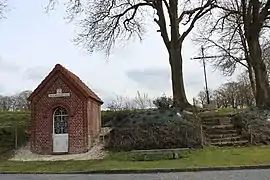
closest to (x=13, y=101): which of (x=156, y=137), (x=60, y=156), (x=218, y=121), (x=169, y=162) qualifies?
(x=60, y=156)

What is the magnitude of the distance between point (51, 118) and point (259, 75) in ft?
45.2

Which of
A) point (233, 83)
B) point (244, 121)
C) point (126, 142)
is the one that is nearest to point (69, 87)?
point (126, 142)

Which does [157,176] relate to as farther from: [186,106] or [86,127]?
[186,106]

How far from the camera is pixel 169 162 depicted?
1903cm

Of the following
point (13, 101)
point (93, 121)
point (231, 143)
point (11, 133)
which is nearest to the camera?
point (231, 143)

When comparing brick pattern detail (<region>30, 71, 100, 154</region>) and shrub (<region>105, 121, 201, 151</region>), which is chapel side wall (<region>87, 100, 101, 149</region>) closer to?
brick pattern detail (<region>30, 71, 100, 154</region>)

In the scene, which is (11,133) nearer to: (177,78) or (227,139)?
(177,78)

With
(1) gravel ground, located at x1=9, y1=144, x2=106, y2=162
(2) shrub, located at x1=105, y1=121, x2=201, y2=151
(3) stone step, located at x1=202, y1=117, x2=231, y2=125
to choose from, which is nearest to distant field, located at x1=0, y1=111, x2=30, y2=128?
(1) gravel ground, located at x1=9, y1=144, x2=106, y2=162

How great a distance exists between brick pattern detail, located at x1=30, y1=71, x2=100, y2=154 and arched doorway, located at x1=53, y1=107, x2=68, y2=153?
0.23 meters

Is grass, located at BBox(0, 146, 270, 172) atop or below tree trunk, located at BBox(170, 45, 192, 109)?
below

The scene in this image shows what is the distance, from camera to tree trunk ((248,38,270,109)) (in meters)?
29.5

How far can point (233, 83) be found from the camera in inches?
2303

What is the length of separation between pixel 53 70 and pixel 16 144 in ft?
16.7

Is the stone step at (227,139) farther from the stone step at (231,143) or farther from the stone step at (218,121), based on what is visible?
the stone step at (218,121)
